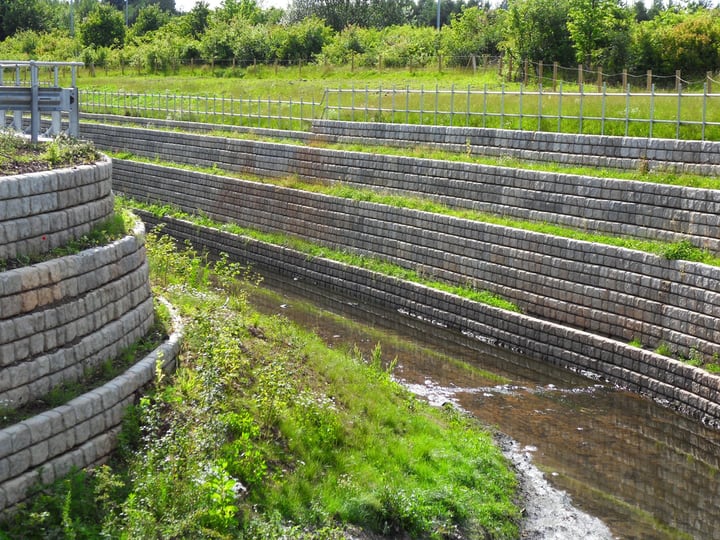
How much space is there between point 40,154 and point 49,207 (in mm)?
2098

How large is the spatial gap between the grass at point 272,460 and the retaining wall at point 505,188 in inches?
275

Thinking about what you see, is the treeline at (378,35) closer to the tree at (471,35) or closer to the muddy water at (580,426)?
the tree at (471,35)

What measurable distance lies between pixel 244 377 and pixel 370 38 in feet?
165

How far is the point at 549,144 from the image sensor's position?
26.4 metres

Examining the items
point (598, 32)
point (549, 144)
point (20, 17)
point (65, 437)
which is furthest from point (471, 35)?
point (65, 437)

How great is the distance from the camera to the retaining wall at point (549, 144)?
886 inches

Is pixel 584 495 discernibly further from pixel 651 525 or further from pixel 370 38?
pixel 370 38

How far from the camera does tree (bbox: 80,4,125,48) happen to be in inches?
3017

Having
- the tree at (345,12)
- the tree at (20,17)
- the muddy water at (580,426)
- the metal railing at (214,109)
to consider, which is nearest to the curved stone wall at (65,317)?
the muddy water at (580,426)

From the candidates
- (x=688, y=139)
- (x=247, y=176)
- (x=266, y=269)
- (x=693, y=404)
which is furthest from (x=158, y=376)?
(x=247, y=176)

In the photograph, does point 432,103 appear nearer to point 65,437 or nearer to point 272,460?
point 272,460

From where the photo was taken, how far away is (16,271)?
35.5ft

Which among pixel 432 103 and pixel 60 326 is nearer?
pixel 60 326

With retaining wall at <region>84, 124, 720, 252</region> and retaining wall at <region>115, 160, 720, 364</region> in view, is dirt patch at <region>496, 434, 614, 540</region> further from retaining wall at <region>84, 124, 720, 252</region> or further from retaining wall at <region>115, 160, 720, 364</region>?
retaining wall at <region>84, 124, 720, 252</region>
